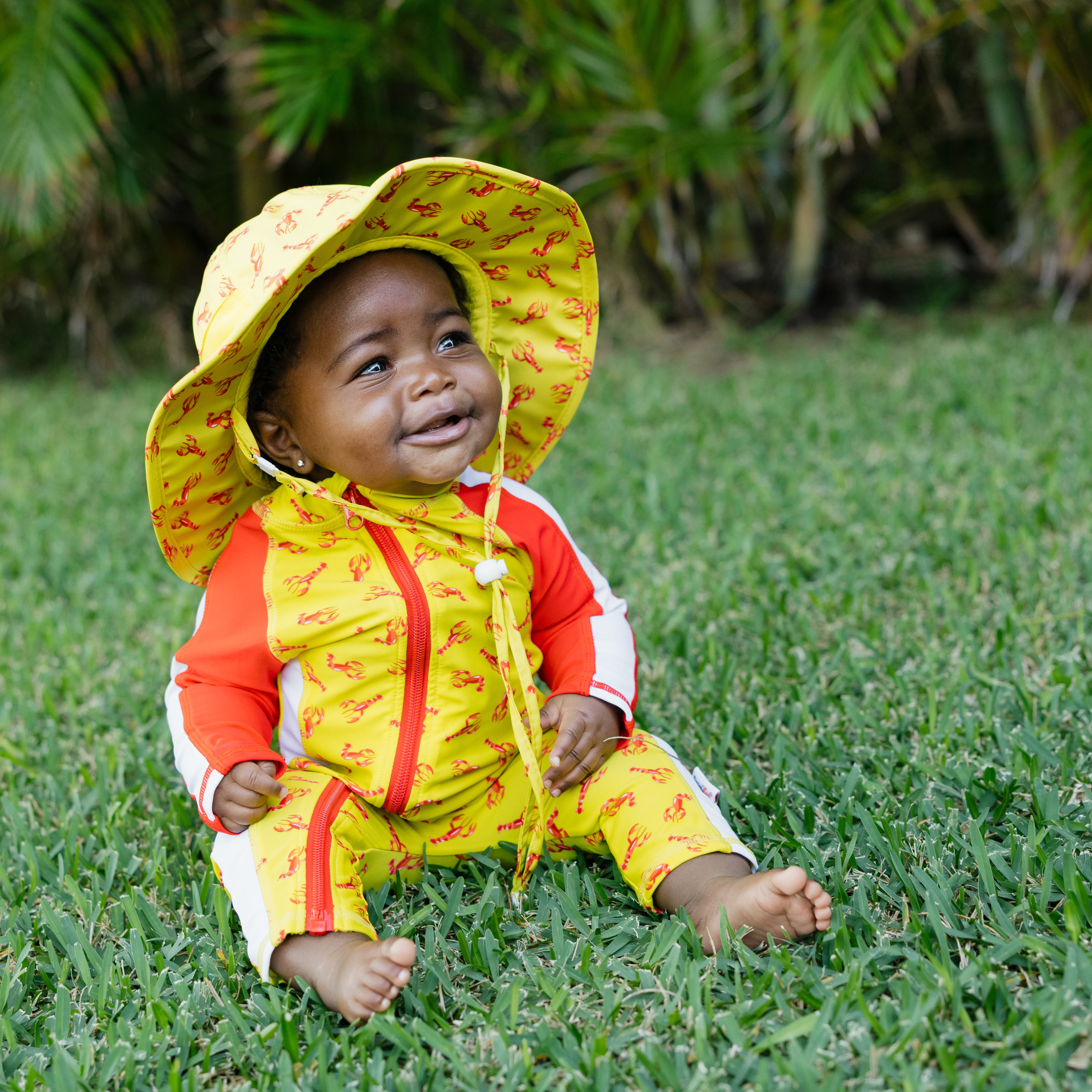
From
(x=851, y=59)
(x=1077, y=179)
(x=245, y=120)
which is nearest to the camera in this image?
(x=851, y=59)

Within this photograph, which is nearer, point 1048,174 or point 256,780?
point 256,780

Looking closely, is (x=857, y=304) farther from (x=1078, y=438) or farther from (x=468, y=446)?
(x=468, y=446)

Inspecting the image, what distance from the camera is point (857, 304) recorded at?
5965 millimetres

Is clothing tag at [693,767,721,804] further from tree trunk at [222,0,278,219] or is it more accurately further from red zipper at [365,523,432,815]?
tree trunk at [222,0,278,219]

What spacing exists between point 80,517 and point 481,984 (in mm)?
2764

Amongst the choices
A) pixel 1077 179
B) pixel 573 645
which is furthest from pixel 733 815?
pixel 1077 179

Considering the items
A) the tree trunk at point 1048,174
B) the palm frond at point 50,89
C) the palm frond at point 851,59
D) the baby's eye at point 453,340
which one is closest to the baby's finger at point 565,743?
the baby's eye at point 453,340

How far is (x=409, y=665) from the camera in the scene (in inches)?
71.5

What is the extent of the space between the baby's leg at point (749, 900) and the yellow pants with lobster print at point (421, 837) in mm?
25

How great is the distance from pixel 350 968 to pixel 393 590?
56 centimetres

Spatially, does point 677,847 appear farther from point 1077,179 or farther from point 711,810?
point 1077,179

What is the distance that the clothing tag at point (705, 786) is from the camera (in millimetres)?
1843

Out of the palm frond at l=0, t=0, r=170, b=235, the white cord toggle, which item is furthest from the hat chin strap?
the palm frond at l=0, t=0, r=170, b=235

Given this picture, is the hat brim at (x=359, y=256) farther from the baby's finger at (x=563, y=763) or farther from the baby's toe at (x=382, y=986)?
the baby's toe at (x=382, y=986)
